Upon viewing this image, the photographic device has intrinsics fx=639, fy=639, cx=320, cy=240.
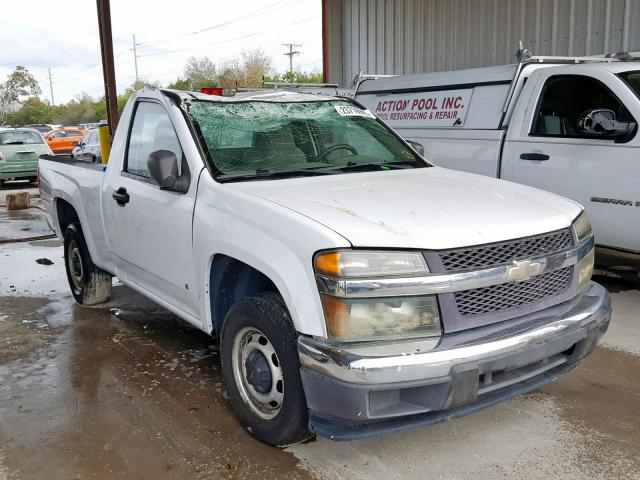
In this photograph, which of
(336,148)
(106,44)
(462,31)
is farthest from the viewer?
(462,31)

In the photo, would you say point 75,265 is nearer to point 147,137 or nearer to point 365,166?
point 147,137

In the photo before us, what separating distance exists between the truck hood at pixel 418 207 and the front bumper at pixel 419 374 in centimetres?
41

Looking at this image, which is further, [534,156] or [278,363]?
[534,156]

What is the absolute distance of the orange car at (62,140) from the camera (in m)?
27.6

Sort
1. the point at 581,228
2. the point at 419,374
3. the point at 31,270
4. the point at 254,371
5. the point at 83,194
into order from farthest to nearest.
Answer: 1. the point at 31,270
2. the point at 83,194
3. the point at 581,228
4. the point at 254,371
5. the point at 419,374

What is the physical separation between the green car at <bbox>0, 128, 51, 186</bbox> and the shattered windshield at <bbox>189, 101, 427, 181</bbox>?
578 inches

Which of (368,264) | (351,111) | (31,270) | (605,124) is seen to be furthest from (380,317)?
(31,270)

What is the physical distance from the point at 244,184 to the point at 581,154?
3403 millimetres

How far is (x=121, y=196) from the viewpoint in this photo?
4.30 meters

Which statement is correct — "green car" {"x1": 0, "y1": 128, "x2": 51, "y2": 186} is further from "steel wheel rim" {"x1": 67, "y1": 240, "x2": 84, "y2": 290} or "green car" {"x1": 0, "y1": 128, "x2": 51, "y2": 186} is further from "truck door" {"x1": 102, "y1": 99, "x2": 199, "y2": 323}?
"truck door" {"x1": 102, "y1": 99, "x2": 199, "y2": 323}

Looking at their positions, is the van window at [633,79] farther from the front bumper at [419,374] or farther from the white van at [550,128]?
the front bumper at [419,374]

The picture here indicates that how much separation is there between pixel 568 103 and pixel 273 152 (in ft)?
Result: 10.8

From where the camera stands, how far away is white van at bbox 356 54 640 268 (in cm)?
521

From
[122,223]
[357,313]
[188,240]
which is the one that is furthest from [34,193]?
[357,313]
